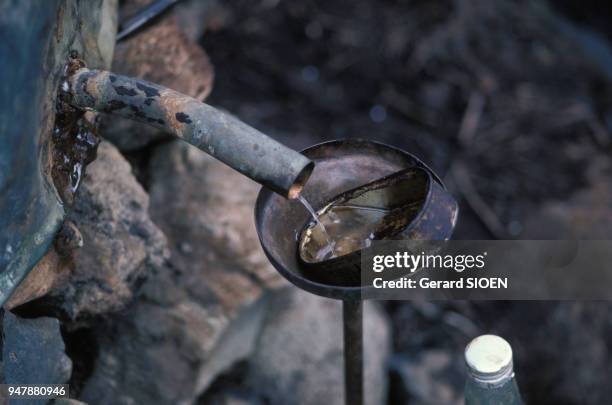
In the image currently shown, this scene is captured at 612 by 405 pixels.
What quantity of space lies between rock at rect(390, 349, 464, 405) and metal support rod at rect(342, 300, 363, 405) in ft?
1.97

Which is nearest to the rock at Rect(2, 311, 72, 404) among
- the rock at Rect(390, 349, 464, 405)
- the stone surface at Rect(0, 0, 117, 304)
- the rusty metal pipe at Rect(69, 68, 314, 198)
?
the stone surface at Rect(0, 0, 117, 304)

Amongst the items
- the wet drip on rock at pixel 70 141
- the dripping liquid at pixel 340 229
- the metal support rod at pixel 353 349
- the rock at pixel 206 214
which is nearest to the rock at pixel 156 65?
the rock at pixel 206 214

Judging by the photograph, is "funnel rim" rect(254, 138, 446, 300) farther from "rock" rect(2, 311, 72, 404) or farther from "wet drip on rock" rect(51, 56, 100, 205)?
"rock" rect(2, 311, 72, 404)

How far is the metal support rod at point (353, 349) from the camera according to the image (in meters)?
1.58

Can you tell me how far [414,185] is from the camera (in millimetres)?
1452

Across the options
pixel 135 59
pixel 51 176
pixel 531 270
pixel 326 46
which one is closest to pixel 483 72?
pixel 326 46

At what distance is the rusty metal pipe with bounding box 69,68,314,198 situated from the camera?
124cm

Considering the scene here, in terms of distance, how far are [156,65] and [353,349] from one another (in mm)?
939

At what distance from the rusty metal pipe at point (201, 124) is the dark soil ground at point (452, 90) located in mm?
1516

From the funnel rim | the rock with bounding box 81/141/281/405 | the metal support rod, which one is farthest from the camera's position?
the rock with bounding box 81/141/281/405

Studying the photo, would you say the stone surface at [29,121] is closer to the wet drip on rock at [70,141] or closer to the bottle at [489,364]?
the wet drip on rock at [70,141]

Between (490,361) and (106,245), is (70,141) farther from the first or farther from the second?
(490,361)

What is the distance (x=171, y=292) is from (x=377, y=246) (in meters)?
0.83

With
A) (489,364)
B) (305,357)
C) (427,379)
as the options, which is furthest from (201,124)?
(427,379)
